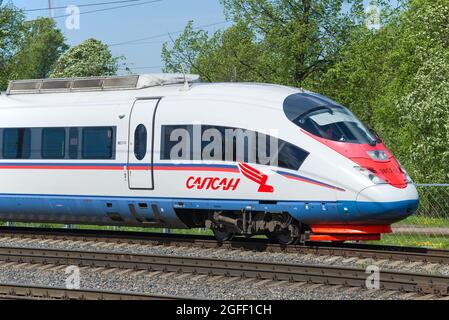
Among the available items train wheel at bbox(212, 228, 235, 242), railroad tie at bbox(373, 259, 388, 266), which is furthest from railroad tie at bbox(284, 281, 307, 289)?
train wheel at bbox(212, 228, 235, 242)

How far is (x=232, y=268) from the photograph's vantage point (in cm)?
1345

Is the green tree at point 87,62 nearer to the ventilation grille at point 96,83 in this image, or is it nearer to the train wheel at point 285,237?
the ventilation grille at point 96,83

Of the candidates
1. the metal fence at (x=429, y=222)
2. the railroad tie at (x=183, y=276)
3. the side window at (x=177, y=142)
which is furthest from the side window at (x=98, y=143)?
the metal fence at (x=429, y=222)

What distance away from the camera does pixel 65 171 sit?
1728cm

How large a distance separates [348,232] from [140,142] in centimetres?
444

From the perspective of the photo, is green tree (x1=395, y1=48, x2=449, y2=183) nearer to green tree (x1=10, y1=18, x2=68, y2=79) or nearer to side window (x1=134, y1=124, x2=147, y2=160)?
side window (x1=134, y1=124, x2=147, y2=160)

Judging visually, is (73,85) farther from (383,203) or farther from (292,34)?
(292,34)

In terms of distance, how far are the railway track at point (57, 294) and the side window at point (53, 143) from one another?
19.0 ft

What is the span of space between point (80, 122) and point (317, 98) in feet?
16.2

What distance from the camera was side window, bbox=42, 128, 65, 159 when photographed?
57.2 feet

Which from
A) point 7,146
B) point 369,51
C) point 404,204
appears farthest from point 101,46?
point 404,204

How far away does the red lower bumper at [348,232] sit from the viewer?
47.8ft

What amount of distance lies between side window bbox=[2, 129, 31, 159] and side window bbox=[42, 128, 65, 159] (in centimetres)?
47

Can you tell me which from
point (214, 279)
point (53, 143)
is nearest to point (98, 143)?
point (53, 143)
